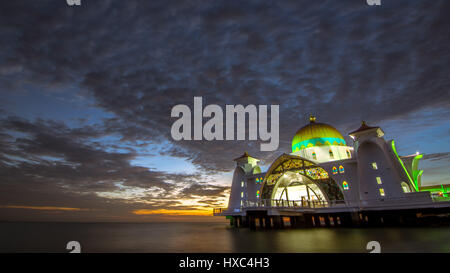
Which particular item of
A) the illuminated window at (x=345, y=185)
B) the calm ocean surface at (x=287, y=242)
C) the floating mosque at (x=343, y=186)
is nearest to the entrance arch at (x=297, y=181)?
the floating mosque at (x=343, y=186)

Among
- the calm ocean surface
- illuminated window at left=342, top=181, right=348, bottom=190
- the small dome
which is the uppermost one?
the small dome

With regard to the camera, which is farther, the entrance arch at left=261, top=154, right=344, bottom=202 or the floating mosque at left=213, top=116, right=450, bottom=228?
the entrance arch at left=261, top=154, right=344, bottom=202

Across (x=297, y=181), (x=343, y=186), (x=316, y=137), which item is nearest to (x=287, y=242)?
(x=343, y=186)

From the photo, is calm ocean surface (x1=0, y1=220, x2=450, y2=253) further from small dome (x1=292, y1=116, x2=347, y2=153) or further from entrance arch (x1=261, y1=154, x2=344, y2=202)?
small dome (x1=292, y1=116, x2=347, y2=153)

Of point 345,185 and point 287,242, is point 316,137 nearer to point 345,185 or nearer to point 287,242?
point 345,185

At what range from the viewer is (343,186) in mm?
26031

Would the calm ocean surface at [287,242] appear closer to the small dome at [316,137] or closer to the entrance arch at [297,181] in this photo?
the entrance arch at [297,181]

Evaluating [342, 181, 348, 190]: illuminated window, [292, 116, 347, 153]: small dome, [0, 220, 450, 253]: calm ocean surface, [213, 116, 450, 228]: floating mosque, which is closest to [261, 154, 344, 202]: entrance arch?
[213, 116, 450, 228]: floating mosque

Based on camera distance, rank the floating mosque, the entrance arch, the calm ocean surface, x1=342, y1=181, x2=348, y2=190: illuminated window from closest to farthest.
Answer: the calm ocean surface → the floating mosque → x1=342, y1=181, x2=348, y2=190: illuminated window → the entrance arch

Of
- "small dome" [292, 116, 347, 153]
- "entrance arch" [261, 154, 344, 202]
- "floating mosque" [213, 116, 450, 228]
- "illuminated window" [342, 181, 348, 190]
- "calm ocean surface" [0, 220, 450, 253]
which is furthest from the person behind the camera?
"small dome" [292, 116, 347, 153]

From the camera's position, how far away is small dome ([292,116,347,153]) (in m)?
31.3
